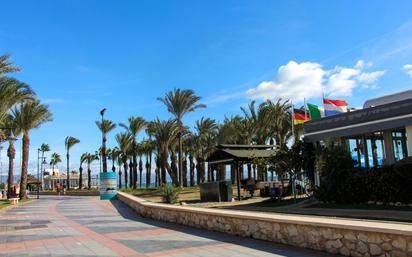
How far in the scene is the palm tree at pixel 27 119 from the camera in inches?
1499

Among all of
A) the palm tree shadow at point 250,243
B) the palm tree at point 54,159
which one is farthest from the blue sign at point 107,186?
the palm tree at point 54,159

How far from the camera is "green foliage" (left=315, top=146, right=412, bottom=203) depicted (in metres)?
14.5

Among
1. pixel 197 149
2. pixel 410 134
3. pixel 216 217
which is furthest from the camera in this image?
pixel 197 149

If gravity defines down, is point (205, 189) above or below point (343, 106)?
below

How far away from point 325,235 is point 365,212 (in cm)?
689

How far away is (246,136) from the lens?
47125mm

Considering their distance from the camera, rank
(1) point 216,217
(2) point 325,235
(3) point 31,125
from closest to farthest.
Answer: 1. (2) point 325,235
2. (1) point 216,217
3. (3) point 31,125

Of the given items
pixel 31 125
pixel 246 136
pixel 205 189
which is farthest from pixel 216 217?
pixel 246 136

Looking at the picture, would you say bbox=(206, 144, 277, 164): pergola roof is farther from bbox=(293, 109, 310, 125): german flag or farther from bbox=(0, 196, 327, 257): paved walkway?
bbox=(0, 196, 327, 257): paved walkway

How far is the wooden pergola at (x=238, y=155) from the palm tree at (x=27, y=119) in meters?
19.8

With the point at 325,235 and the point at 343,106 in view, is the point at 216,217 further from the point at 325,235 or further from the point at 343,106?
the point at 343,106

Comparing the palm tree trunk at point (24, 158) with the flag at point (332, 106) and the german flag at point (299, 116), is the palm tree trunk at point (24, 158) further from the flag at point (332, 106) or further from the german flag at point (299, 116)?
the flag at point (332, 106)

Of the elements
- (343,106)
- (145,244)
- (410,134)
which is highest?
(343,106)

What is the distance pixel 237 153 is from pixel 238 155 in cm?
54
